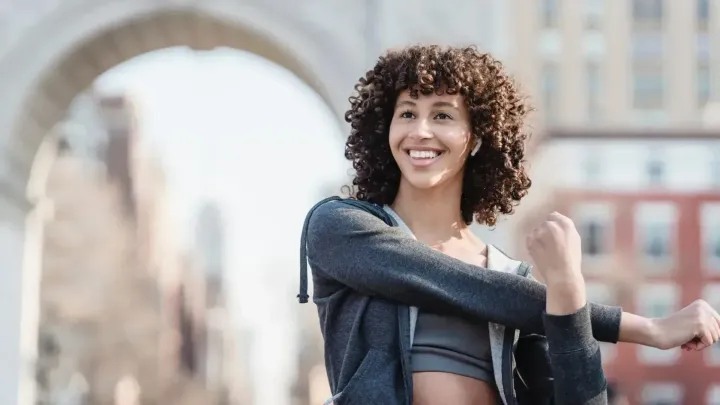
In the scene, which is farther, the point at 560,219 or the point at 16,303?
the point at 16,303

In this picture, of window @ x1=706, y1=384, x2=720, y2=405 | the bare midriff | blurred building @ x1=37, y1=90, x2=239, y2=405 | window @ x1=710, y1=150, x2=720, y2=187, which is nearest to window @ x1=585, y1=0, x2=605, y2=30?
window @ x1=710, y1=150, x2=720, y2=187

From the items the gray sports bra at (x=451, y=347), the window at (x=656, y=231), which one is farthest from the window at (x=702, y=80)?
the gray sports bra at (x=451, y=347)

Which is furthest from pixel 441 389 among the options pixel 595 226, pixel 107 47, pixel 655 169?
pixel 655 169

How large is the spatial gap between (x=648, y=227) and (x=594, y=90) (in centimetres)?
459

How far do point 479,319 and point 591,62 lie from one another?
34.2m

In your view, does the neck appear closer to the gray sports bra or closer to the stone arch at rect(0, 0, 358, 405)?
the gray sports bra

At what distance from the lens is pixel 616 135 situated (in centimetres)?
3391

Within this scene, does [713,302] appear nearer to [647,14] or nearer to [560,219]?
[647,14]

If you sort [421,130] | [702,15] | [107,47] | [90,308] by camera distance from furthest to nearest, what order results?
1. [702,15]
2. [90,308]
3. [107,47]
4. [421,130]

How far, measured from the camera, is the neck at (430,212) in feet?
7.08

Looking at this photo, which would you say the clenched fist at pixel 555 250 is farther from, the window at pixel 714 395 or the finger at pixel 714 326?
the window at pixel 714 395

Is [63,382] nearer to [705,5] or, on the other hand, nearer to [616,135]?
[616,135]

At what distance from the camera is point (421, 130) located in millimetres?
2061

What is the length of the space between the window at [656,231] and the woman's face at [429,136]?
1238 inches
